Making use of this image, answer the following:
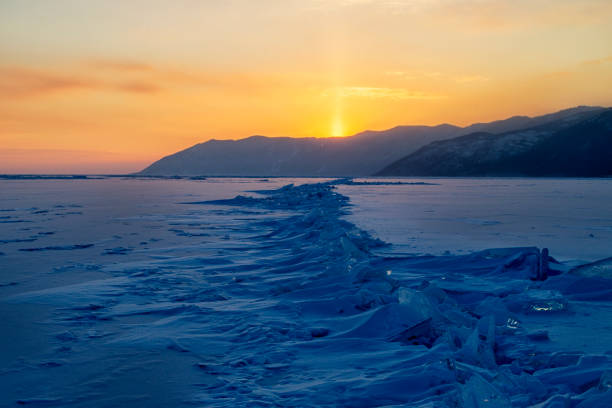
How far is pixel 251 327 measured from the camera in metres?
3.22

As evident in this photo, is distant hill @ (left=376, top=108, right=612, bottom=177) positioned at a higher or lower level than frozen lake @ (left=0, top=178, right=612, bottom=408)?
higher

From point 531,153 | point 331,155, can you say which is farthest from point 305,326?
point 331,155

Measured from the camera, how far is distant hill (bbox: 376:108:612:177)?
89.2 m

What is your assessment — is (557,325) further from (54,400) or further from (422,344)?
(54,400)

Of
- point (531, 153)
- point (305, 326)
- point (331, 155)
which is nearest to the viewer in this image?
point (305, 326)

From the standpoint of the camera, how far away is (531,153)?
9869 centimetres

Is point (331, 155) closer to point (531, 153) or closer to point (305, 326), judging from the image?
point (531, 153)

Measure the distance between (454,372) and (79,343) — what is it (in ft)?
7.06

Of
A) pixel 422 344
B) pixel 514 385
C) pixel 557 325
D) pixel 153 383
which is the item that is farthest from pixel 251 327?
pixel 557 325

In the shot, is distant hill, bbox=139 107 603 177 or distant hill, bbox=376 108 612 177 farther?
distant hill, bbox=139 107 603 177

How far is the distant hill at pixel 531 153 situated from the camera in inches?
3514

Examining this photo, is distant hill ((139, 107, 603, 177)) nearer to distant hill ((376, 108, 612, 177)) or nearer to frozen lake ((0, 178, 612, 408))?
distant hill ((376, 108, 612, 177))

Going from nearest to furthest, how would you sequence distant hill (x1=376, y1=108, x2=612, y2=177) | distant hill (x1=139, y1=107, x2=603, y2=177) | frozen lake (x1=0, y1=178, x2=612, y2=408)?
frozen lake (x1=0, y1=178, x2=612, y2=408), distant hill (x1=376, y1=108, x2=612, y2=177), distant hill (x1=139, y1=107, x2=603, y2=177)

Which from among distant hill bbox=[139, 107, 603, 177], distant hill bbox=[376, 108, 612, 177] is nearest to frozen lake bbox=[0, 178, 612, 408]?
distant hill bbox=[376, 108, 612, 177]
